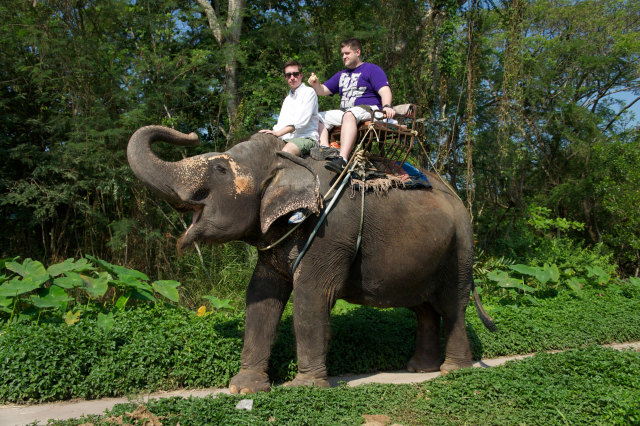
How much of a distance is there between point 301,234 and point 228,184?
708mm

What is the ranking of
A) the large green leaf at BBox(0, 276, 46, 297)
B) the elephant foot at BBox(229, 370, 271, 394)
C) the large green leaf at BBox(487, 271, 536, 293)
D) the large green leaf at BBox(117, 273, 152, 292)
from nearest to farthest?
1. the elephant foot at BBox(229, 370, 271, 394)
2. the large green leaf at BBox(0, 276, 46, 297)
3. the large green leaf at BBox(117, 273, 152, 292)
4. the large green leaf at BBox(487, 271, 536, 293)

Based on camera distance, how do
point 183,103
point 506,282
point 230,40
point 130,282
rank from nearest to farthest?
point 130,282 → point 506,282 → point 183,103 → point 230,40

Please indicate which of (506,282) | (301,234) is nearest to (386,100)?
(301,234)

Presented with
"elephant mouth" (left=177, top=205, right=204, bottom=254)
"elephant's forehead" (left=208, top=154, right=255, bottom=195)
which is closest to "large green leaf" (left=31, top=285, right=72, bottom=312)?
"elephant mouth" (left=177, top=205, right=204, bottom=254)

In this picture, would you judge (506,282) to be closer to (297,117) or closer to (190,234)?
(297,117)

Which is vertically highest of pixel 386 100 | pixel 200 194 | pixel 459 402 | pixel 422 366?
pixel 386 100

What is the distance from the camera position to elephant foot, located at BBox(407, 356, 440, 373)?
530cm

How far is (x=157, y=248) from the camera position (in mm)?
8555

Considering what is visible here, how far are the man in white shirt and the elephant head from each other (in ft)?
0.75

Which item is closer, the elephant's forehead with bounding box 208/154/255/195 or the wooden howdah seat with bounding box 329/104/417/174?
the elephant's forehead with bounding box 208/154/255/195

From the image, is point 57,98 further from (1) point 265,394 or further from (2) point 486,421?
(2) point 486,421

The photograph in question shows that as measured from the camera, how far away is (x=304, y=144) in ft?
14.8

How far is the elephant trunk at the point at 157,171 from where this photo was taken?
3738mm

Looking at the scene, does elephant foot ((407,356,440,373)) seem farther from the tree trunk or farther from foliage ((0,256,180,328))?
the tree trunk
